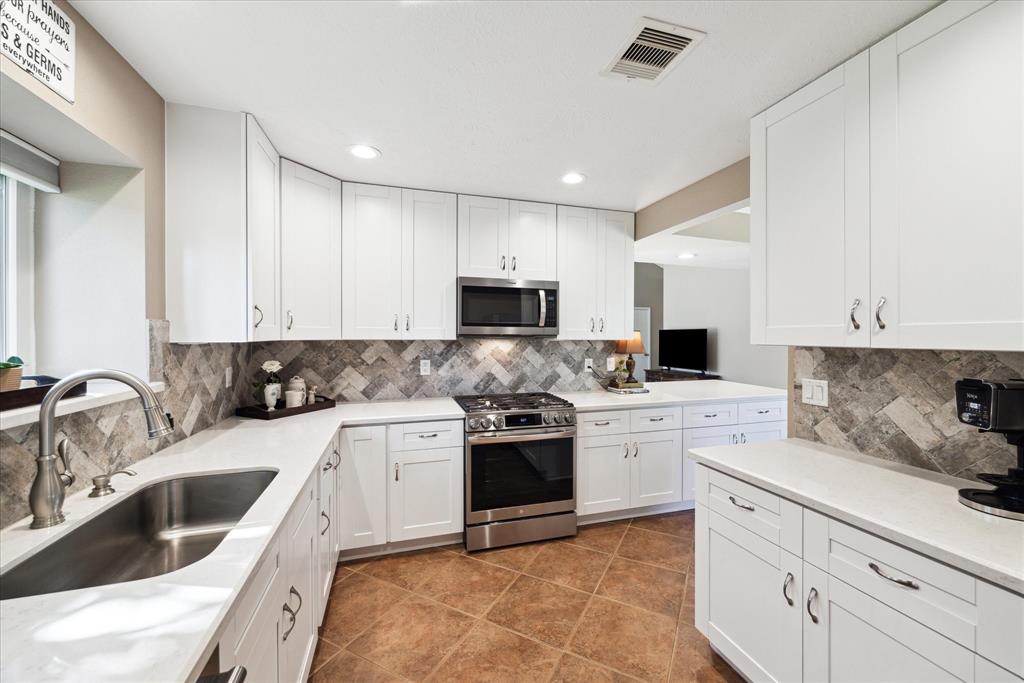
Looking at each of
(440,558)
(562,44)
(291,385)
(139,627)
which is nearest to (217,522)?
(139,627)

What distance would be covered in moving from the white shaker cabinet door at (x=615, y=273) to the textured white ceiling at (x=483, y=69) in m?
1.00

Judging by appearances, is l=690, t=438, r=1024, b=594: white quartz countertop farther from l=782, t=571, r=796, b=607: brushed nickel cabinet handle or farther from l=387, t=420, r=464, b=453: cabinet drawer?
l=387, t=420, r=464, b=453: cabinet drawer

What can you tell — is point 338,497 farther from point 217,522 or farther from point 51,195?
point 51,195

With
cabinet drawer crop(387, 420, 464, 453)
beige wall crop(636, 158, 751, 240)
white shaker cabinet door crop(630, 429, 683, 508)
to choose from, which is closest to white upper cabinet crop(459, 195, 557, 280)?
beige wall crop(636, 158, 751, 240)

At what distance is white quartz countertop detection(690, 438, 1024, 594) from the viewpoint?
100 centimetres

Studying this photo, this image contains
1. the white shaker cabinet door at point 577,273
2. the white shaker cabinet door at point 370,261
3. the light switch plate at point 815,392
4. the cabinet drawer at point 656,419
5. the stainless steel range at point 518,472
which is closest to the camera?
the light switch plate at point 815,392

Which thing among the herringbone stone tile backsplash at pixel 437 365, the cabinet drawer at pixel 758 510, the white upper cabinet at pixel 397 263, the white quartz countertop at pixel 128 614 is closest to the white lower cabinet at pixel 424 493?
the herringbone stone tile backsplash at pixel 437 365

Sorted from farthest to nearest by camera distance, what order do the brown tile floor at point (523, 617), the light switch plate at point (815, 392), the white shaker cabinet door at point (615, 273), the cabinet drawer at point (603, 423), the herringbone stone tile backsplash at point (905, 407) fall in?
the white shaker cabinet door at point (615, 273), the cabinet drawer at point (603, 423), the light switch plate at point (815, 392), the brown tile floor at point (523, 617), the herringbone stone tile backsplash at point (905, 407)

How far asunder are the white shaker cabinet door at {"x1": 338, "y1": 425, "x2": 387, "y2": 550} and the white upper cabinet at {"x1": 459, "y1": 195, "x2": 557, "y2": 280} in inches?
52.2

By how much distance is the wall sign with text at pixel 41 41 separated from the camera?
107 centimetres

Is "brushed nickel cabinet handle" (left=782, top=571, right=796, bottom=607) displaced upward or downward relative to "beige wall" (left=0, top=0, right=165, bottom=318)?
downward

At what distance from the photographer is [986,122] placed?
118 centimetres

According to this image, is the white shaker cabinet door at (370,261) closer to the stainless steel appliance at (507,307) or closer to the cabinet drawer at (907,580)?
the stainless steel appliance at (507,307)

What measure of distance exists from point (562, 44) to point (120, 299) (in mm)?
1899
